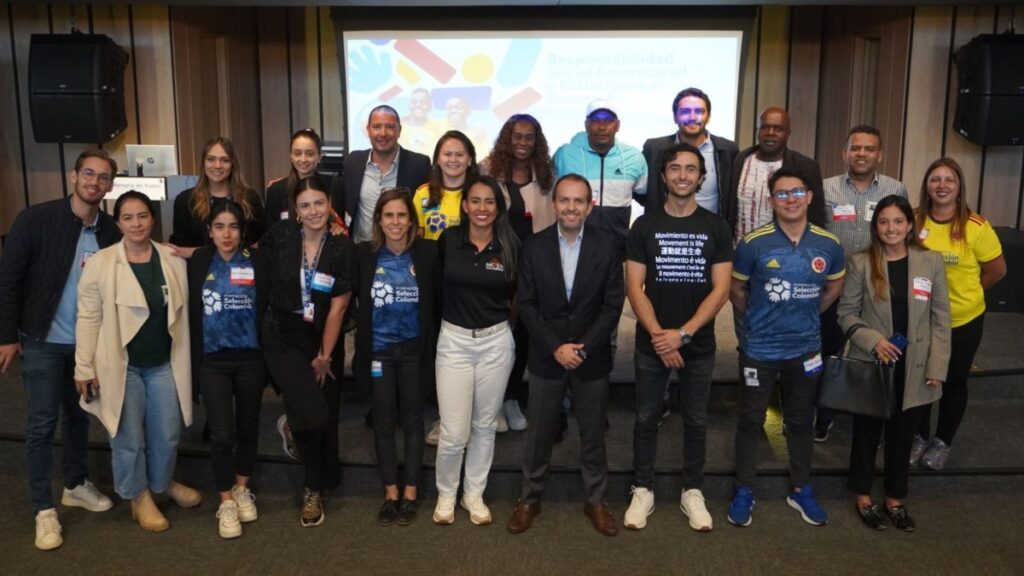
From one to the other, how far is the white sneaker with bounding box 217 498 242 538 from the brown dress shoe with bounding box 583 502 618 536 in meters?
1.46

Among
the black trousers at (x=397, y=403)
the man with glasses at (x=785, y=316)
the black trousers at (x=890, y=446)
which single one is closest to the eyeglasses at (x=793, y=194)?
the man with glasses at (x=785, y=316)

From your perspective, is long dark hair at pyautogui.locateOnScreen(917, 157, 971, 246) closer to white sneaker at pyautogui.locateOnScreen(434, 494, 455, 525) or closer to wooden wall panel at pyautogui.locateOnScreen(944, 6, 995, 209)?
white sneaker at pyautogui.locateOnScreen(434, 494, 455, 525)

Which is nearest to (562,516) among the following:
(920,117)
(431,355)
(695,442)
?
(695,442)

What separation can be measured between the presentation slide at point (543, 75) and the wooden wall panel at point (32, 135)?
2449 millimetres

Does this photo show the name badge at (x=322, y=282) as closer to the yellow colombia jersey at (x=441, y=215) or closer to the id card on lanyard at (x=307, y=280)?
the id card on lanyard at (x=307, y=280)

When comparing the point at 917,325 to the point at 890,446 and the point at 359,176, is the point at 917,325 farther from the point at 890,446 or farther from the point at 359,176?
the point at 359,176

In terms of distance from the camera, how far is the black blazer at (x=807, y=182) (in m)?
3.70

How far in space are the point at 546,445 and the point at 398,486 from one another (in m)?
0.76

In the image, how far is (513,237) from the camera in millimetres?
3309

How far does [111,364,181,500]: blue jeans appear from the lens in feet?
10.6

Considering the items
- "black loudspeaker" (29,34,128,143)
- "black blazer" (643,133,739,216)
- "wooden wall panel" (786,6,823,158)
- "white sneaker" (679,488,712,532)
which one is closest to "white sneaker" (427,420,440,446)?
"white sneaker" (679,488,712,532)

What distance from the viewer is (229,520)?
130 inches

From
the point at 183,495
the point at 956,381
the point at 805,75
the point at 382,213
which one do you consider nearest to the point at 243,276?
the point at 382,213

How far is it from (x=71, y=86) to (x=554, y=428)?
4788 mm
